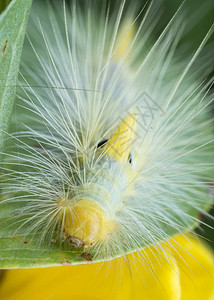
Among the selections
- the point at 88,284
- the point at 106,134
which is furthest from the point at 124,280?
the point at 106,134

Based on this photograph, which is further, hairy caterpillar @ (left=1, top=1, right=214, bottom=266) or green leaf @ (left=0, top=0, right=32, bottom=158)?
hairy caterpillar @ (left=1, top=1, right=214, bottom=266)

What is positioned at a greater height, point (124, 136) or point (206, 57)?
point (206, 57)

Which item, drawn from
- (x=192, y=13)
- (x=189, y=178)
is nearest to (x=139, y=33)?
(x=192, y=13)

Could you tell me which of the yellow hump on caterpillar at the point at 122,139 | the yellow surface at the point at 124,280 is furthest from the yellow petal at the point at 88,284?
the yellow hump on caterpillar at the point at 122,139

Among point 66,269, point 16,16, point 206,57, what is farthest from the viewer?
point 206,57

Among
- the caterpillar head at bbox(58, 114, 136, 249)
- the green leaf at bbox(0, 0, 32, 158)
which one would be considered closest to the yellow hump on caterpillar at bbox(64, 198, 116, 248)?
the caterpillar head at bbox(58, 114, 136, 249)

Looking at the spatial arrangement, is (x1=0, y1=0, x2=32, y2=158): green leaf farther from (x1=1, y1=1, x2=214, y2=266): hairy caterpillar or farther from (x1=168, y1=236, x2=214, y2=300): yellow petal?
(x1=168, y1=236, x2=214, y2=300): yellow petal

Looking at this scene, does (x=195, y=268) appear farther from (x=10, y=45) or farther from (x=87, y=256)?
(x=10, y=45)

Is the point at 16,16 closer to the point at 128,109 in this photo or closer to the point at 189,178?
the point at 128,109
